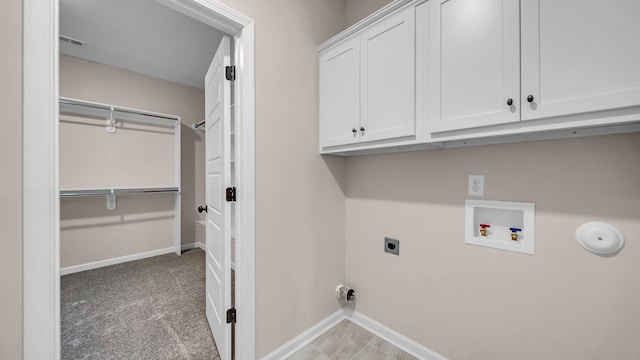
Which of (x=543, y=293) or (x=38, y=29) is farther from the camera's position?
(x=543, y=293)

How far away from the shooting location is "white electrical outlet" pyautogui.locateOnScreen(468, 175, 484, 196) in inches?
51.6

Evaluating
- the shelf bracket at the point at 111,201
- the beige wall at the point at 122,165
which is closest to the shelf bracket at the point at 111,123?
the beige wall at the point at 122,165

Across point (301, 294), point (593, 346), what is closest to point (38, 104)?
point (301, 294)

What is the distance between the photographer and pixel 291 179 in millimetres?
1608

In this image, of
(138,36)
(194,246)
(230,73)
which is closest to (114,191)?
(194,246)

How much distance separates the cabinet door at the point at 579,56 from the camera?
0.77 metres

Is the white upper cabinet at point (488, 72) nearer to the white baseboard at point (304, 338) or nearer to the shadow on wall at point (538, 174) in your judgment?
the shadow on wall at point (538, 174)

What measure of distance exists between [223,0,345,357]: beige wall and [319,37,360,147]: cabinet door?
82 mm

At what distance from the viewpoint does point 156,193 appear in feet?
11.4

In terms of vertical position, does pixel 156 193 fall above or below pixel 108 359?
above

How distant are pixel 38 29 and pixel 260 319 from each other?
5.45ft

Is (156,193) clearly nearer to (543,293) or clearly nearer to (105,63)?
(105,63)

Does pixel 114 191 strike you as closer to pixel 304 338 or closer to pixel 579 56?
pixel 304 338
